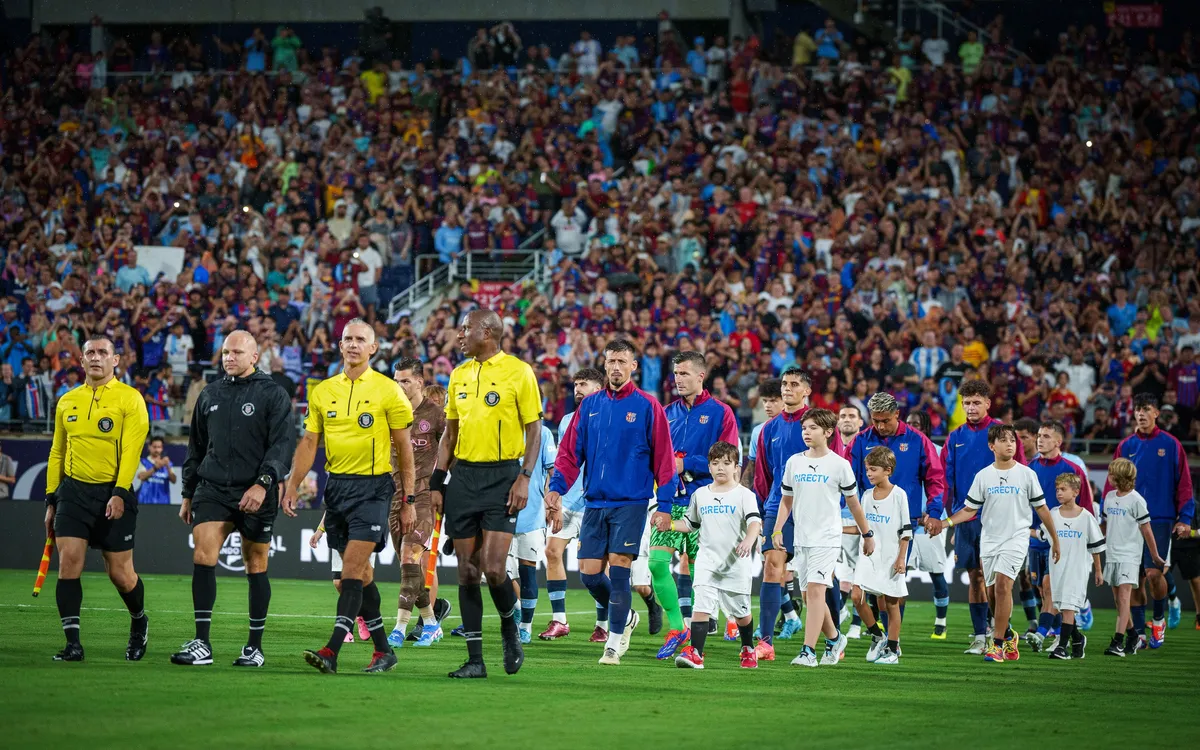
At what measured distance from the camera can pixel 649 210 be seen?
27.4m

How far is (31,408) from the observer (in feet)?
79.5

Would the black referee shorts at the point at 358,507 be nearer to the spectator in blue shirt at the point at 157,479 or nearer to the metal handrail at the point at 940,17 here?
the spectator in blue shirt at the point at 157,479

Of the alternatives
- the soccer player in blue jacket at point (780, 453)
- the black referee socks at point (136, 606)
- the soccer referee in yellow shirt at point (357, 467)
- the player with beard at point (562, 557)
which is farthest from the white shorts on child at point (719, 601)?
the black referee socks at point (136, 606)

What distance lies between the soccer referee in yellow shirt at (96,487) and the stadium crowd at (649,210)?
11823 mm

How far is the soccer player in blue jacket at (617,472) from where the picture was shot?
1124cm

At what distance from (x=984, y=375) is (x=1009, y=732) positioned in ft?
48.2

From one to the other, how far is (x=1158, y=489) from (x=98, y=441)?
10720 mm

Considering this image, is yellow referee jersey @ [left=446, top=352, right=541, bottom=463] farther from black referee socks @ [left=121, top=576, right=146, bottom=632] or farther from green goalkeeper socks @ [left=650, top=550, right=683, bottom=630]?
black referee socks @ [left=121, top=576, right=146, bottom=632]

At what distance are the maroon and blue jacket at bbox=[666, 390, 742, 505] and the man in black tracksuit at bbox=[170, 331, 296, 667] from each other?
12.8 ft

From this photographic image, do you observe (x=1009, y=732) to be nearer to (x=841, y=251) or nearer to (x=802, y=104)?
(x=841, y=251)

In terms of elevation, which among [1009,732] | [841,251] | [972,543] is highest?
[841,251]

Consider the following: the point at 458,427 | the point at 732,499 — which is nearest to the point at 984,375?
the point at 732,499

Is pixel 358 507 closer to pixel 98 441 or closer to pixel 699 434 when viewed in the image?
pixel 98 441

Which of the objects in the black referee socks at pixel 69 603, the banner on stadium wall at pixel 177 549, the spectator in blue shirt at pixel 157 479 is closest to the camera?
the black referee socks at pixel 69 603
